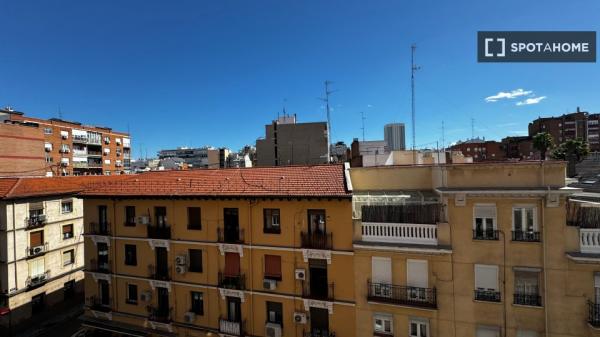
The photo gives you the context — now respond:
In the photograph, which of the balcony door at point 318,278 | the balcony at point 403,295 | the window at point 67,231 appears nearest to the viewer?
the balcony at point 403,295

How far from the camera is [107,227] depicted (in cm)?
2136

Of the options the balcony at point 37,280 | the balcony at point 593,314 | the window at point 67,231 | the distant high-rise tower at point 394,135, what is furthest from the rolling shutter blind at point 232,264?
the distant high-rise tower at point 394,135

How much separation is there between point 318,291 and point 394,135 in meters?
27.9

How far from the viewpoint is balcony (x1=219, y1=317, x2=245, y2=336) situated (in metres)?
17.2

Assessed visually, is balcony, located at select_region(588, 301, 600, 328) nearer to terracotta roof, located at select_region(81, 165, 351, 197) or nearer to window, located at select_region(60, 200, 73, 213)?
terracotta roof, located at select_region(81, 165, 351, 197)

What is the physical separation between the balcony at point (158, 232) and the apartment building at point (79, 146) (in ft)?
154

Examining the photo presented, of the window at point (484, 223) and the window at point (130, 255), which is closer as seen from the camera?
the window at point (484, 223)

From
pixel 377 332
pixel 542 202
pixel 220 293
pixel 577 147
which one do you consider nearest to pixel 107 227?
pixel 220 293

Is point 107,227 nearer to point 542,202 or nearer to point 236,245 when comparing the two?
point 236,245

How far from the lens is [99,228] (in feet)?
70.8

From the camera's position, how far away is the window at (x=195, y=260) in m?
18.8

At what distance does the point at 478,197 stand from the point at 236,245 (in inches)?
507

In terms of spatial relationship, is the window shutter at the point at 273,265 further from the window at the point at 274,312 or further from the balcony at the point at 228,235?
the balcony at the point at 228,235

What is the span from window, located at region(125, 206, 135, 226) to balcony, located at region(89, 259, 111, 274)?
3.36 meters
